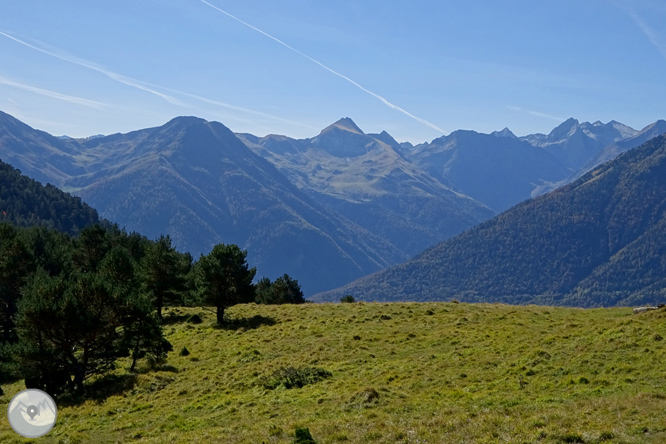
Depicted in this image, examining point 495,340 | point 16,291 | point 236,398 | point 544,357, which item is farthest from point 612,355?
point 16,291

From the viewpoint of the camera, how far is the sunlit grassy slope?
20281 mm

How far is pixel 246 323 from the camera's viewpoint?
56750mm

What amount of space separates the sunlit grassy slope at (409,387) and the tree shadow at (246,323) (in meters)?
2.64

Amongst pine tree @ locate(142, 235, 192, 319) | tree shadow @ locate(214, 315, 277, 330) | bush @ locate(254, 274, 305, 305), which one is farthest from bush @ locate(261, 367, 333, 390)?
bush @ locate(254, 274, 305, 305)

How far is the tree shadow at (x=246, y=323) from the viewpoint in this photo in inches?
2162

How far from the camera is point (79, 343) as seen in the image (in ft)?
129

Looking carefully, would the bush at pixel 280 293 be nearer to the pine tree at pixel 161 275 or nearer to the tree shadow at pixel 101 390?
the pine tree at pixel 161 275

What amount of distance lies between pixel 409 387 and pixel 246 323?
101 ft

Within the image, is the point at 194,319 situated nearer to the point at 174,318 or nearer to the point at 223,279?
the point at 174,318

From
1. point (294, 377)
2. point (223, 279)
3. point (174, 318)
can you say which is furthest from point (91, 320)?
point (174, 318)

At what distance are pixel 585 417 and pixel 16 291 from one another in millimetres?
64941

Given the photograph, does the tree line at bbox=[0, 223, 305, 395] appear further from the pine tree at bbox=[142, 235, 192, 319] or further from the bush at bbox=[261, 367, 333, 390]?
the bush at bbox=[261, 367, 333, 390]

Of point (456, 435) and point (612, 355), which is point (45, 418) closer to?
point (456, 435)

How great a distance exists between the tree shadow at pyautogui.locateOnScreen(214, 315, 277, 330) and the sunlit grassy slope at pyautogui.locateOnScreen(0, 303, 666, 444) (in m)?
2.64
